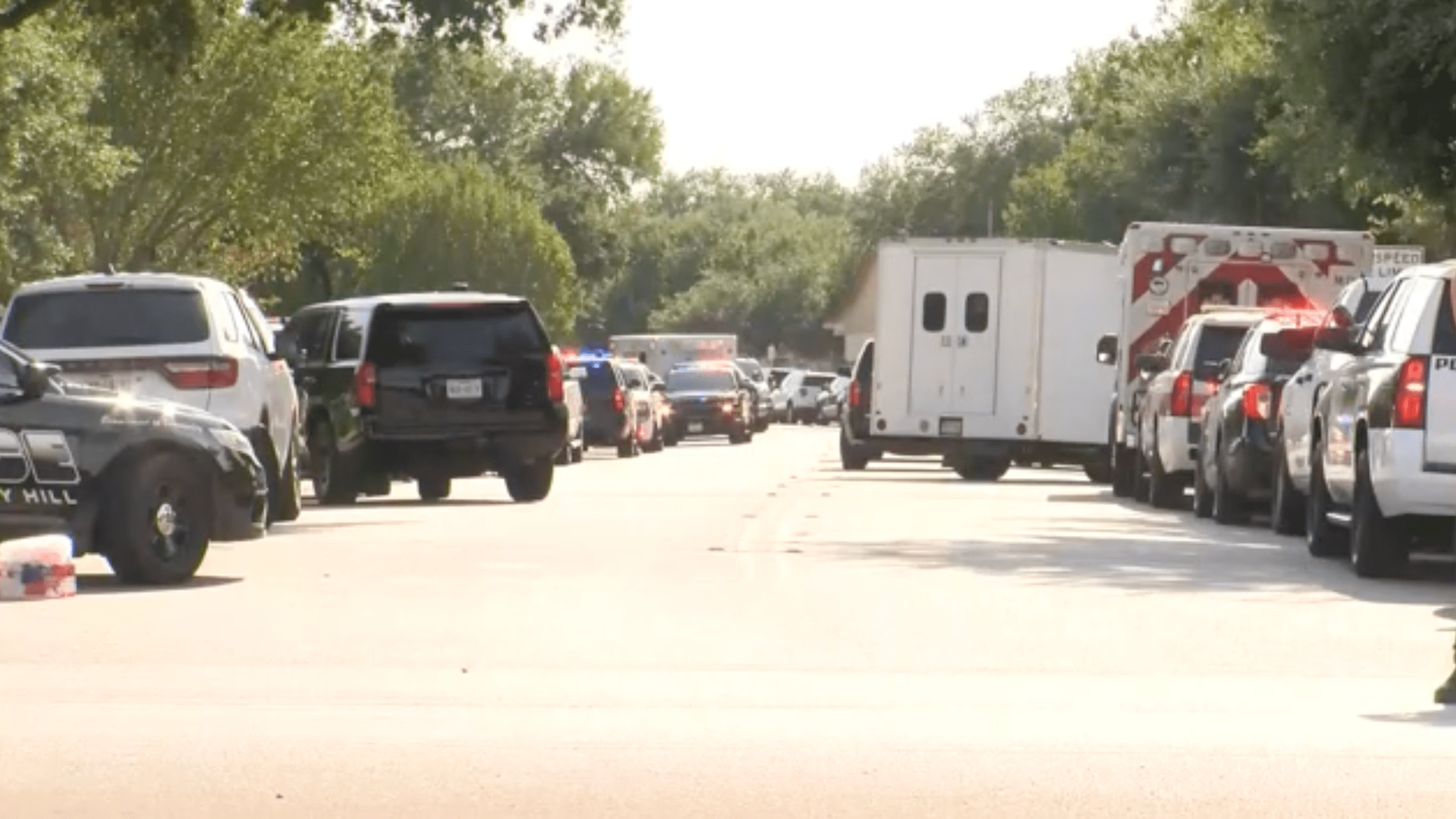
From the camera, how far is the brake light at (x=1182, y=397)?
101 feet

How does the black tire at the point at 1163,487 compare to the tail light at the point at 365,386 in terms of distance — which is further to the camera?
the black tire at the point at 1163,487

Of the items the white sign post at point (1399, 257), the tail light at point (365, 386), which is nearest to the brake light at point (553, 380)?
the tail light at point (365, 386)

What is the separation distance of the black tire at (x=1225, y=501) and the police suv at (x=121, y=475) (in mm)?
10880

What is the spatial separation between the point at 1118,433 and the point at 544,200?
8579 cm

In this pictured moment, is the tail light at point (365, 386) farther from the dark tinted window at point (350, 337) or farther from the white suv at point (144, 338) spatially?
the white suv at point (144, 338)

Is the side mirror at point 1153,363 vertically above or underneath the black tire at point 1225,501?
above

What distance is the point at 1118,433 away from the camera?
36.1 meters

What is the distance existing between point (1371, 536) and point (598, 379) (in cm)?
3400

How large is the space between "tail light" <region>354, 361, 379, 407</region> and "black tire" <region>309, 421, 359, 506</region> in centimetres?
69

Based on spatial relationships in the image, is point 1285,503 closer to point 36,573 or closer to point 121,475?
point 121,475

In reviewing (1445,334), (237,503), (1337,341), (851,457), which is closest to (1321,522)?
(1337,341)

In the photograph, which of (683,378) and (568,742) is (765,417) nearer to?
(683,378)

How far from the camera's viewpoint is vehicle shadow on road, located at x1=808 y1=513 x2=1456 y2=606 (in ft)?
66.1

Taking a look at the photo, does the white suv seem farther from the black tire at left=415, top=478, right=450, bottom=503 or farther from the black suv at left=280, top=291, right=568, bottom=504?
the black tire at left=415, top=478, right=450, bottom=503
